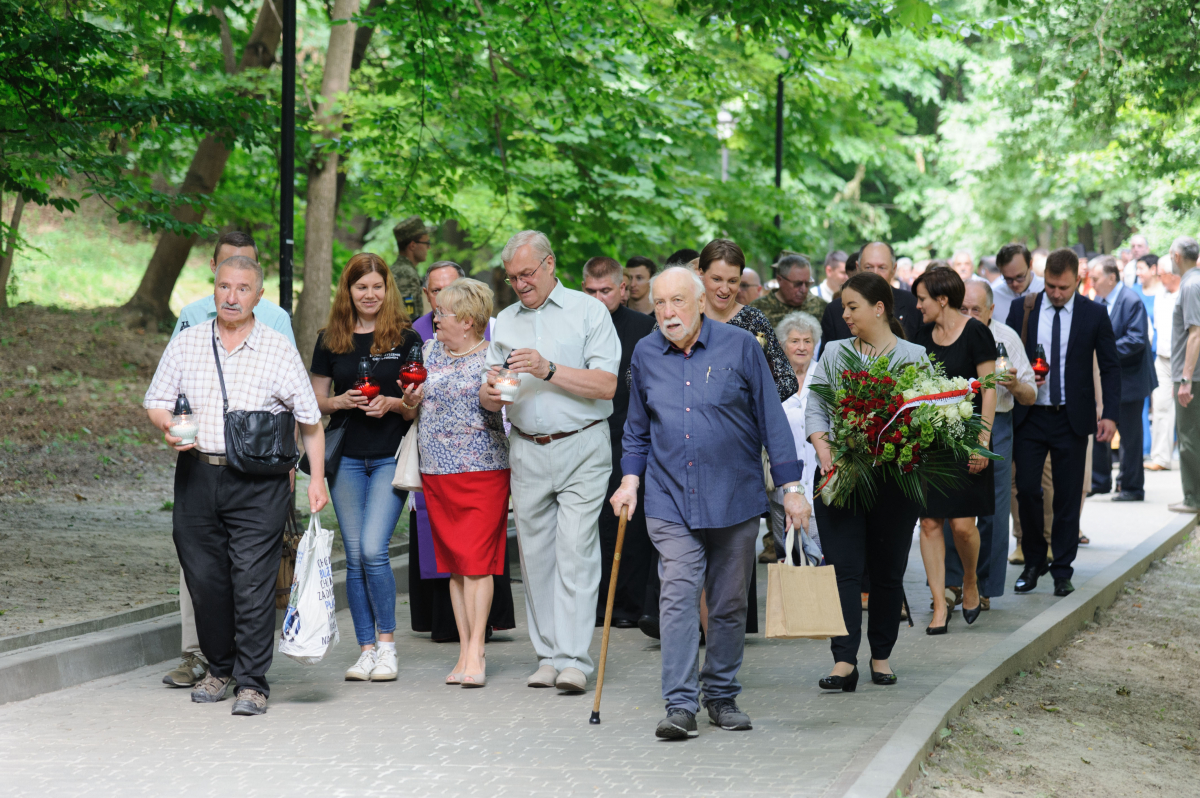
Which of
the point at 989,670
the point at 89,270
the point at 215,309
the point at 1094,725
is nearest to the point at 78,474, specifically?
the point at 215,309

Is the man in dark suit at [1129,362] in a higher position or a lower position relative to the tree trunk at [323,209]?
lower

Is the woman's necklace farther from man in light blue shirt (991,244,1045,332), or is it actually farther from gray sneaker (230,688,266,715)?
man in light blue shirt (991,244,1045,332)

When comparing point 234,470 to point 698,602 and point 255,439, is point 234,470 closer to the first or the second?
point 255,439

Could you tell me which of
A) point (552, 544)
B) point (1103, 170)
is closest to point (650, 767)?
point (552, 544)

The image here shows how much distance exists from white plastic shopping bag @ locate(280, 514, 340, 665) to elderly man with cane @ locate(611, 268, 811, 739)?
1.57 m

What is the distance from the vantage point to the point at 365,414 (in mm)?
7035

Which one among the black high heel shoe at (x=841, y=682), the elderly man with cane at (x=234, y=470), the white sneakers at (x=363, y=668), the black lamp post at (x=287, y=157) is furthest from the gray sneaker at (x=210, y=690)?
the black lamp post at (x=287, y=157)

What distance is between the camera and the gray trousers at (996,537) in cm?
887

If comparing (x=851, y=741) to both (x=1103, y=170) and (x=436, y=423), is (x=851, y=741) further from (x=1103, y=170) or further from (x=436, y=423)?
(x=1103, y=170)

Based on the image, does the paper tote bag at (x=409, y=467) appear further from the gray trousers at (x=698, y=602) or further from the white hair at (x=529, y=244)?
the gray trousers at (x=698, y=602)

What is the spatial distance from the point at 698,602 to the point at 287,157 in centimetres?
601

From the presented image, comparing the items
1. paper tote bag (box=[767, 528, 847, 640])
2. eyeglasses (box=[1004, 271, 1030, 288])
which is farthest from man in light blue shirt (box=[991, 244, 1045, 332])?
paper tote bag (box=[767, 528, 847, 640])

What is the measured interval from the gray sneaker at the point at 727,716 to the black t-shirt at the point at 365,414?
225cm

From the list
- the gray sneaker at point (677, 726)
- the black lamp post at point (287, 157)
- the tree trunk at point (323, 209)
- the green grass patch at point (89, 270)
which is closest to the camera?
the gray sneaker at point (677, 726)
